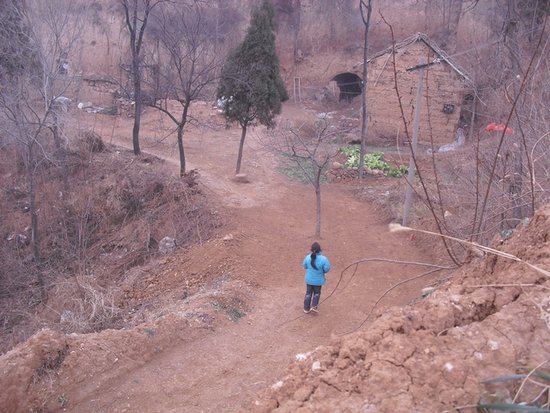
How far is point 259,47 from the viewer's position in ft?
48.0

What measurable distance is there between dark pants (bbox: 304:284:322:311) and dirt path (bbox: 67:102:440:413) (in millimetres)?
187

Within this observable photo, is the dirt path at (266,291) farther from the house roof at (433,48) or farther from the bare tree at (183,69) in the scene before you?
the house roof at (433,48)

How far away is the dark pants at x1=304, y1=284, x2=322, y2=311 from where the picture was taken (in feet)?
26.3

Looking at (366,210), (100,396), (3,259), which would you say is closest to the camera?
(100,396)

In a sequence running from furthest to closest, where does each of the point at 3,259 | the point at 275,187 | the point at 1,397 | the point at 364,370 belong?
the point at 275,187, the point at 3,259, the point at 1,397, the point at 364,370

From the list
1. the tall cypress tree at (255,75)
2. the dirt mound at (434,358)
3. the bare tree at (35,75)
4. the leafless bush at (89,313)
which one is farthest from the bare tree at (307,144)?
the dirt mound at (434,358)

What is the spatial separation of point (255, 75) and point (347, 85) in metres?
A: 14.2

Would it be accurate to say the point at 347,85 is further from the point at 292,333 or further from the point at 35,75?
the point at 292,333

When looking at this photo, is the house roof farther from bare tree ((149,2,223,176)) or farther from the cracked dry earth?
bare tree ((149,2,223,176))

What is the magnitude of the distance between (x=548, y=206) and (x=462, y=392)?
1959mm

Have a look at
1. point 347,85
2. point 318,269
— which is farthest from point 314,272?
point 347,85

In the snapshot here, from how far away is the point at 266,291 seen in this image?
930cm

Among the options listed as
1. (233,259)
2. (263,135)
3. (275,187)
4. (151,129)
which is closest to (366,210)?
(275,187)

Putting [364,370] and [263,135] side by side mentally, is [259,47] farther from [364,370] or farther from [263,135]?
[364,370]
